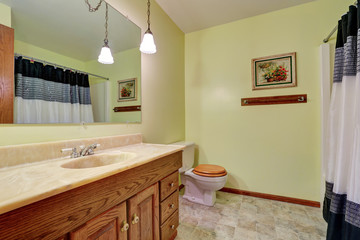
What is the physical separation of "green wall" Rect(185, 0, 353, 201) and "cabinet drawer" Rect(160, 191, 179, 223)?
1207mm

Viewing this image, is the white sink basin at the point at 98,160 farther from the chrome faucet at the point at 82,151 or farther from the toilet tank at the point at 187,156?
the toilet tank at the point at 187,156

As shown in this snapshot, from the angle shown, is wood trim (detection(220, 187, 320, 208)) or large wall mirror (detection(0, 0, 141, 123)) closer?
large wall mirror (detection(0, 0, 141, 123))

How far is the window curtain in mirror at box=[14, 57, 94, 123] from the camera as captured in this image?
33.0 inches

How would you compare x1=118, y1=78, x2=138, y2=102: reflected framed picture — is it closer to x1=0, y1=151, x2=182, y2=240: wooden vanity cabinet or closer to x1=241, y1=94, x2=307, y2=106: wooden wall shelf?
x1=0, y1=151, x2=182, y2=240: wooden vanity cabinet

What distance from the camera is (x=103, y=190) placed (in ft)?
2.27

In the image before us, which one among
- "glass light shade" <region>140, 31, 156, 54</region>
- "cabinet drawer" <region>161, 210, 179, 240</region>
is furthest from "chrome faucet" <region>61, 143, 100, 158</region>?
"glass light shade" <region>140, 31, 156, 54</region>

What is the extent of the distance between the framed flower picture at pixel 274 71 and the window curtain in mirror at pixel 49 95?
78.3 inches

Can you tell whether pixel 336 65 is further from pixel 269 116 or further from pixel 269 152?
pixel 269 152

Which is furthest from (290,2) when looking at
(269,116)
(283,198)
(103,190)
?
(103,190)

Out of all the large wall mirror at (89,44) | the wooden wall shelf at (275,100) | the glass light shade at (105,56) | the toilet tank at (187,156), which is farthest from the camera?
the toilet tank at (187,156)

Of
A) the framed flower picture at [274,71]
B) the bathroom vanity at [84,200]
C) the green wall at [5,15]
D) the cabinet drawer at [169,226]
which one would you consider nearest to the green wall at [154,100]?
the bathroom vanity at [84,200]

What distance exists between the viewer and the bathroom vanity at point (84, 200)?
1.52 ft

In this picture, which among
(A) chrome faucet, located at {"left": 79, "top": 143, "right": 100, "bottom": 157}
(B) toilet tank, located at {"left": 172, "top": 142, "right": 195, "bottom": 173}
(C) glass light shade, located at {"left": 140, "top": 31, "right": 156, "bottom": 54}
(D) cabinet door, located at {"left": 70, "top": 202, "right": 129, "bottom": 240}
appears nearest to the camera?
(D) cabinet door, located at {"left": 70, "top": 202, "right": 129, "bottom": 240}

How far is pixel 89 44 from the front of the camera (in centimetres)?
117
